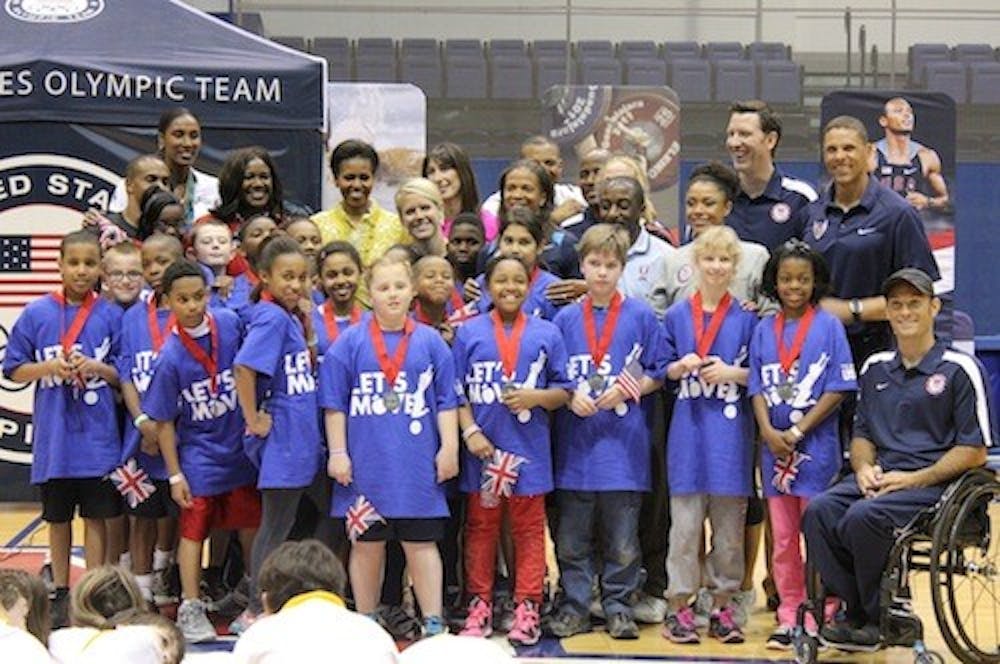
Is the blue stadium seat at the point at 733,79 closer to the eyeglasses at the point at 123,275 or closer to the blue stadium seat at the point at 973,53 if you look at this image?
the blue stadium seat at the point at 973,53

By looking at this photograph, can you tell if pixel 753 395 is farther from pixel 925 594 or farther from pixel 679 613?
pixel 925 594

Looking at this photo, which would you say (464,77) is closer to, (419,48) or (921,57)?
(419,48)

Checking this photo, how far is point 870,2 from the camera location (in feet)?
48.0

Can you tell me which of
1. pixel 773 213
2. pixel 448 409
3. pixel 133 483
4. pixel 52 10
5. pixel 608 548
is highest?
pixel 52 10

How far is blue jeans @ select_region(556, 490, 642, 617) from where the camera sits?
259 inches

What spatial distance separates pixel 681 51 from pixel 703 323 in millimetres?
8270

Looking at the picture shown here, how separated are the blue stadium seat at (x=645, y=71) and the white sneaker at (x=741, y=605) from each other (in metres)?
7.99

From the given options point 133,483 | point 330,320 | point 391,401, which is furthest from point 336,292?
point 133,483

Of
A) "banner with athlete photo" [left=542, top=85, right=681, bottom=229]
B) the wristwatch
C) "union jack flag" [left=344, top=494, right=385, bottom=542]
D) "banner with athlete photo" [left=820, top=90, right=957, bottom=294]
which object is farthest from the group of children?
"banner with athlete photo" [left=542, top=85, right=681, bottom=229]

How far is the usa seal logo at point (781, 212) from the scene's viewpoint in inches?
272

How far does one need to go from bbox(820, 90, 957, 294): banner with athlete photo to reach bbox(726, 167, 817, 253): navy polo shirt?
306 cm

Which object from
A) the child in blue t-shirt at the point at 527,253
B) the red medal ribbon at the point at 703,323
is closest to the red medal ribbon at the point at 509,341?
the child in blue t-shirt at the point at 527,253

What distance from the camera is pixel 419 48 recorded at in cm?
1430

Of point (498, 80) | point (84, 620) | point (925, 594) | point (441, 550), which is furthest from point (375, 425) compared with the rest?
point (498, 80)
